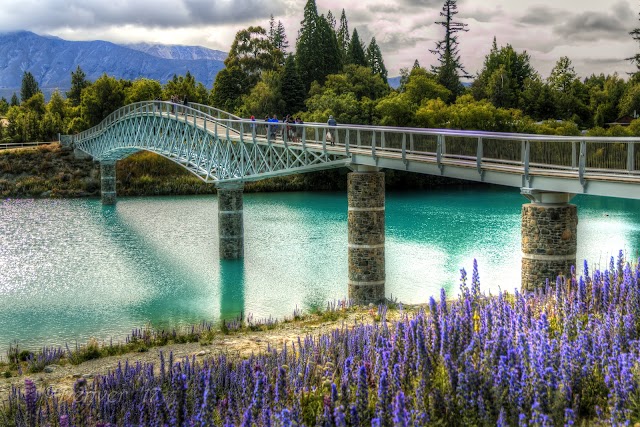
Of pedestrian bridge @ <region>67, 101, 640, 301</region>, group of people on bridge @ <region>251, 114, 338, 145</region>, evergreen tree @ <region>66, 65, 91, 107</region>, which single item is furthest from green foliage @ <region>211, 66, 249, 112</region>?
group of people on bridge @ <region>251, 114, 338, 145</region>

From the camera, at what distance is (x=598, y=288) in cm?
1302

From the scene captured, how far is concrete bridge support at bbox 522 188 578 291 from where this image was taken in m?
21.0

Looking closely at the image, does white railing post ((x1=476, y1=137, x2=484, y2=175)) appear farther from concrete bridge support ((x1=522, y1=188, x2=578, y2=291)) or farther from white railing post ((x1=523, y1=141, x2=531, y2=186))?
concrete bridge support ((x1=522, y1=188, x2=578, y2=291))

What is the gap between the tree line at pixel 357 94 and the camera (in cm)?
7769

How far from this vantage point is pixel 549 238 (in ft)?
69.0

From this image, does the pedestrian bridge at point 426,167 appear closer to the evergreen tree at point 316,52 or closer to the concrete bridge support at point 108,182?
the concrete bridge support at point 108,182

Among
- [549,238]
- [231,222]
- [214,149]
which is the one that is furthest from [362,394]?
[214,149]

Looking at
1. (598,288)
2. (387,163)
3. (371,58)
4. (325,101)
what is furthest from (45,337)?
(371,58)

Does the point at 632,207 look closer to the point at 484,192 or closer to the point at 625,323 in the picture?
the point at 484,192

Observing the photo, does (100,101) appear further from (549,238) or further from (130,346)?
(549,238)

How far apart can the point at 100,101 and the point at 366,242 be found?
3081 inches

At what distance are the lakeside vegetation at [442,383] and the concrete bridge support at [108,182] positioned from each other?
200 ft

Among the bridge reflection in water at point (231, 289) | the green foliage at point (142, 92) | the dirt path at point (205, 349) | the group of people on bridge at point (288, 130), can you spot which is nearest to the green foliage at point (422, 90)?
the green foliage at point (142, 92)

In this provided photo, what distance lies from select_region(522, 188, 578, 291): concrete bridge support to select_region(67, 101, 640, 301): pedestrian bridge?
3cm
